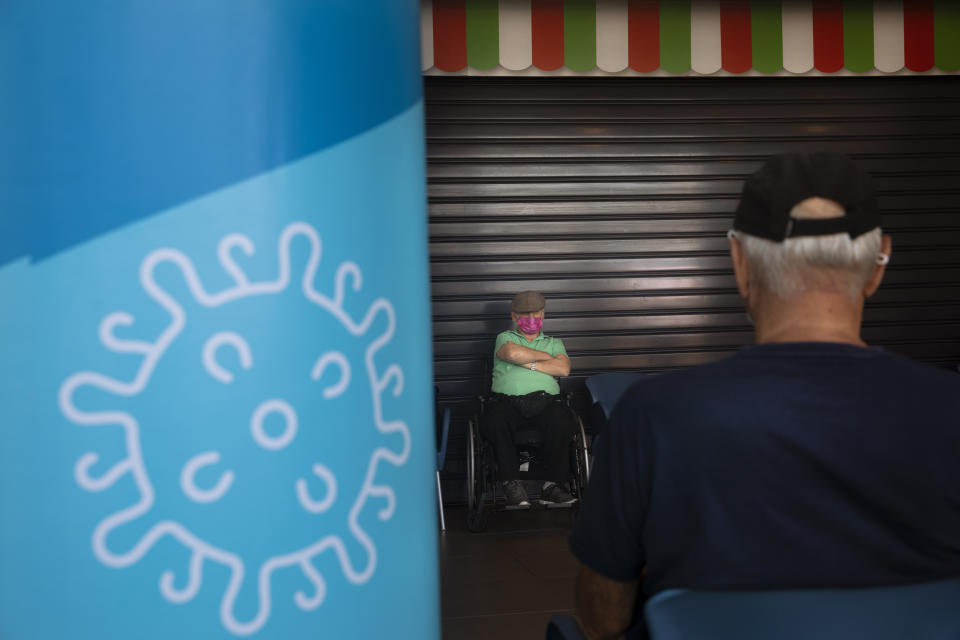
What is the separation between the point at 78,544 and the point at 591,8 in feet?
17.3

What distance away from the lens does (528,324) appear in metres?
5.29

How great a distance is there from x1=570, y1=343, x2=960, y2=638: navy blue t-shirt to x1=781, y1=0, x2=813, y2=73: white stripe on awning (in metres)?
5.28

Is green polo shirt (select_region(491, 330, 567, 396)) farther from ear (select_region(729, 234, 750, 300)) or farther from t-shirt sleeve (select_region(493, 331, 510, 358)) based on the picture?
ear (select_region(729, 234, 750, 300))

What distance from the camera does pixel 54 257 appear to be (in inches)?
42.3

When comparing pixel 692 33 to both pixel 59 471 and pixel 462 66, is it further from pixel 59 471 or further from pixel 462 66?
pixel 59 471

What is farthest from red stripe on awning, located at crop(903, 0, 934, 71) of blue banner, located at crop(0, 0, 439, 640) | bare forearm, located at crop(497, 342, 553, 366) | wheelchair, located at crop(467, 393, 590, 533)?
blue banner, located at crop(0, 0, 439, 640)

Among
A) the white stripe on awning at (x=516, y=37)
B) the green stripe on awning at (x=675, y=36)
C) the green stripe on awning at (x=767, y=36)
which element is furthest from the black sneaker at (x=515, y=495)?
the green stripe on awning at (x=767, y=36)

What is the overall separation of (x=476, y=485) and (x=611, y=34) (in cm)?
303

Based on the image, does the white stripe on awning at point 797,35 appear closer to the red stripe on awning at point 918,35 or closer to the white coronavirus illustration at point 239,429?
the red stripe on awning at point 918,35

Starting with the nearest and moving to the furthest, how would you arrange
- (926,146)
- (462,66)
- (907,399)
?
1. (907,399)
2. (462,66)
3. (926,146)

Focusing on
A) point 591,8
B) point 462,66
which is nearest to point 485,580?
point 462,66

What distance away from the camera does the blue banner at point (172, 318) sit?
1.07 meters

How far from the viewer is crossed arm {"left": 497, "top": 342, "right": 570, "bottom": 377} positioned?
5.19 m

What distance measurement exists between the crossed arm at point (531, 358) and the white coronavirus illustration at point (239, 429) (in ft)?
13.0
